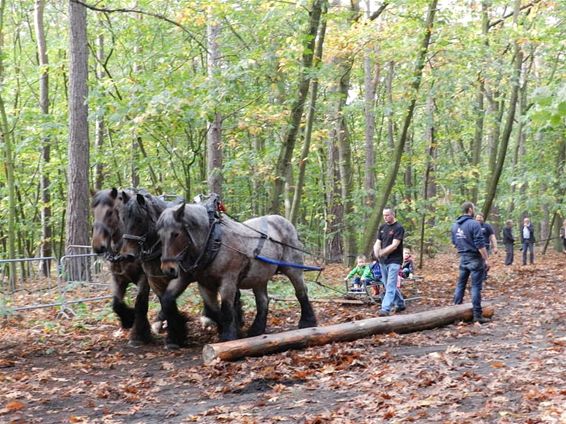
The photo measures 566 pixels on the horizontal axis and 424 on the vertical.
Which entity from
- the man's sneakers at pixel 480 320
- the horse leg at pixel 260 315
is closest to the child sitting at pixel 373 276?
the man's sneakers at pixel 480 320

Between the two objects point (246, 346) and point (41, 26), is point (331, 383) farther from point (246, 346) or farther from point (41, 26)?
point (41, 26)

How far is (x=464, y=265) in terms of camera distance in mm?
10734

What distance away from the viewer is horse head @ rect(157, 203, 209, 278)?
7.76 m

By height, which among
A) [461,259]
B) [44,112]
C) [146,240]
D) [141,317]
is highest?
[44,112]

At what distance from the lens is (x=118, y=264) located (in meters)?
8.73

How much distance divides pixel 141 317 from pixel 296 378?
2.96 metres

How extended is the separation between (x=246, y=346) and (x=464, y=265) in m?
4.65

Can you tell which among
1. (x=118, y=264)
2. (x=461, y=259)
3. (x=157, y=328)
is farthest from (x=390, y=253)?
(x=118, y=264)

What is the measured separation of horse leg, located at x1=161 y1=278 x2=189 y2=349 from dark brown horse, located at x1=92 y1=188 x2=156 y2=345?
19.5 inches

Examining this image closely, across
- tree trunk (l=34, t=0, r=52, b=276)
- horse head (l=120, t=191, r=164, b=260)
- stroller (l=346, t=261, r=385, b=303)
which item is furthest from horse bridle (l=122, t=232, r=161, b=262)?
tree trunk (l=34, t=0, r=52, b=276)

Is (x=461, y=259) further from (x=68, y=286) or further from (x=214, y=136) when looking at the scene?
(x=214, y=136)

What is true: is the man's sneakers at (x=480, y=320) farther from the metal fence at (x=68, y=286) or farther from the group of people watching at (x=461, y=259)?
the metal fence at (x=68, y=286)

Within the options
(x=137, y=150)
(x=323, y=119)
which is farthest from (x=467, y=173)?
(x=137, y=150)

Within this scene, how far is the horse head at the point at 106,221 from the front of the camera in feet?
26.1
